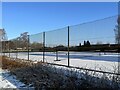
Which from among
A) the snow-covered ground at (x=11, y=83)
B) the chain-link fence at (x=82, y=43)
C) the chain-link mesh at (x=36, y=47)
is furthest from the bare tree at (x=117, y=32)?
the chain-link mesh at (x=36, y=47)

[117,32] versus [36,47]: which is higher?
[117,32]

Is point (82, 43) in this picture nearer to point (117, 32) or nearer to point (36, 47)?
point (117, 32)

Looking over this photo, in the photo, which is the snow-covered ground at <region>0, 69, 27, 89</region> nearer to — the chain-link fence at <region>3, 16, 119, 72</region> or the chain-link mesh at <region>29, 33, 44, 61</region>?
the chain-link fence at <region>3, 16, 119, 72</region>

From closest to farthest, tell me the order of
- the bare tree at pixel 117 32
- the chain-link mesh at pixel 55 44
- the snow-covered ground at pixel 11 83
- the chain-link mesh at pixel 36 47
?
the snow-covered ground at pixel 11 83, the bare tree at pixel 117 32, the chain-link mesh at pixel 55 44, the chain-link mesh at pixel 36 47

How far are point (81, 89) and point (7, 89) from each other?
2.42 meters

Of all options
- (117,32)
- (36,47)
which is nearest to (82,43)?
(117,32)

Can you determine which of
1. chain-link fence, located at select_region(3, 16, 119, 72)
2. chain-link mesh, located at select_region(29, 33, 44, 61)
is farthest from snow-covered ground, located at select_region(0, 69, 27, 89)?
chain-link mesh, located at select_region(29, 33, 44, 61)

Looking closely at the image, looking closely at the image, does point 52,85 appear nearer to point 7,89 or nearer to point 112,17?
point 7,89

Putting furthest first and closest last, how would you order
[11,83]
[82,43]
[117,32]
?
[82,43], [11,83], [117,32]

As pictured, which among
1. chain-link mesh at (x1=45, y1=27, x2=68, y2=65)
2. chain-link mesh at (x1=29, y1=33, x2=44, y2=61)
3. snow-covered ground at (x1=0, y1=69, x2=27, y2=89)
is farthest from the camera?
chain-link mesh at (x1=29, y1=33, x2=44, y2=61)

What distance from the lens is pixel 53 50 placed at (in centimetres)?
1549

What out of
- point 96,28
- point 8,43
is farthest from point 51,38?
point 8,43

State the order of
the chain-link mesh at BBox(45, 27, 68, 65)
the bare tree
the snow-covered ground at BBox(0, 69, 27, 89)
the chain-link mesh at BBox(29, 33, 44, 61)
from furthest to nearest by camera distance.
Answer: the chain-link mesh at BBox(29, 33, 44, 61)
the chain-link mesh at BBox(45, 27, 68, 65)
the bare tree
the snow-covered ground at BBox(0, 69, 27, 89)

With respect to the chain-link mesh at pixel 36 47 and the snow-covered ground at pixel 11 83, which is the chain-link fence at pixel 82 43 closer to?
the chain-link mesh at pixel 36 47
